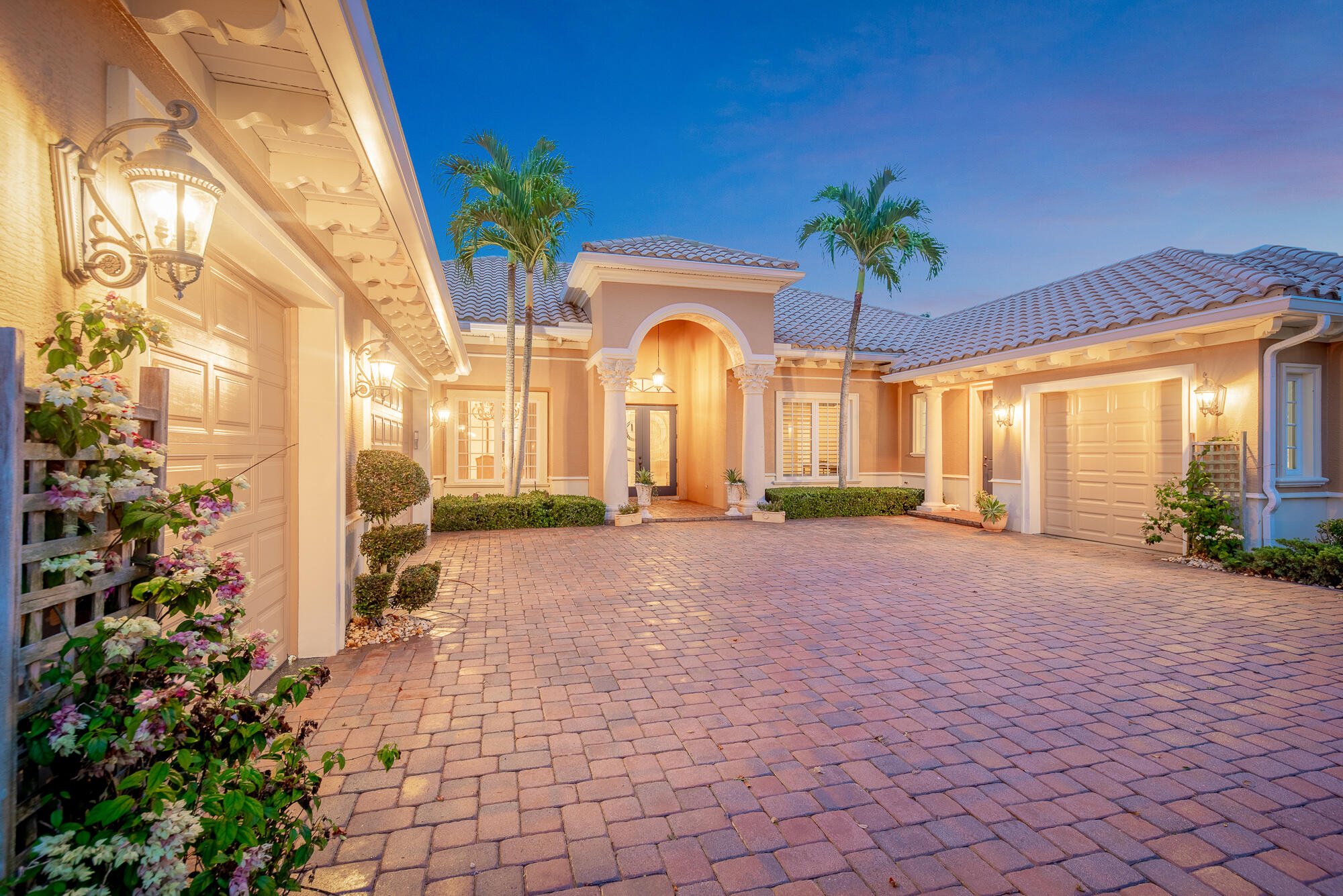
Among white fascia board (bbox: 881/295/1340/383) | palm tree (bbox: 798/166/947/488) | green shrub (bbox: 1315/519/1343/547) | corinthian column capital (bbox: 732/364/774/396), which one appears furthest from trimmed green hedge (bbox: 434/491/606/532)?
green shrub (bbox: 1315/519/1343/547)

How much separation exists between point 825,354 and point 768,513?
4.42 m

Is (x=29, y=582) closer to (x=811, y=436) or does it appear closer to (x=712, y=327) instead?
(x=712, y=327)

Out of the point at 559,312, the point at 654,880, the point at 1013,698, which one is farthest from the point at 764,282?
the point at 654,880

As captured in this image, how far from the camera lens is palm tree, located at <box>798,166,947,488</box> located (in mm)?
12195

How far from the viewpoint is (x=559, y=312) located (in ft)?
45.7

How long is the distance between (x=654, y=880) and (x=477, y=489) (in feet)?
38.8

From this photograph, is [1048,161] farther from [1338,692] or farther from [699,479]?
[1338,692]

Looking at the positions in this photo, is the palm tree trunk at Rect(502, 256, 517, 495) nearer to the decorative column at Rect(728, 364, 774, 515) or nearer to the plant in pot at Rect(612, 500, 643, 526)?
the plant in pot at Rect(612, 500, 643, 526)

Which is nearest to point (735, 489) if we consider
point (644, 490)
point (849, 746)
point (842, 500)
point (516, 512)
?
point (644, 490)

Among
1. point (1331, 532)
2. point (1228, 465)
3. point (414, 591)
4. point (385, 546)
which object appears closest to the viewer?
point (414, 591)

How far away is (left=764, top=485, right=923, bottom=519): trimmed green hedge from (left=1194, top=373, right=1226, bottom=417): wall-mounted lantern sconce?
6.33 metres

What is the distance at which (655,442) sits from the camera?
1672 centimetres

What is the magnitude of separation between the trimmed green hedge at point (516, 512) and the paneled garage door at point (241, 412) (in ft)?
21.7

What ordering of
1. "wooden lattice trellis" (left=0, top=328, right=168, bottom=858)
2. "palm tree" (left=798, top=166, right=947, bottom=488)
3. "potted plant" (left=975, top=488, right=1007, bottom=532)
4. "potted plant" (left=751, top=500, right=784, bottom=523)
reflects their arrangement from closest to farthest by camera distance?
"wooden lattice trellis" (left=0, top=328, right=168, bottom=858)
"potted plant" (left=975, top=488, right=1007, bottom=532)
"palm tree" (left=798, top=166, right=947, bottom=488)
"potted plant" (left=751, top=500, right=784, bottom=523)
